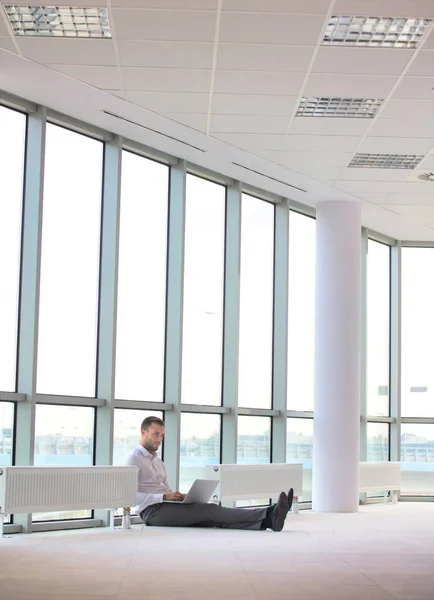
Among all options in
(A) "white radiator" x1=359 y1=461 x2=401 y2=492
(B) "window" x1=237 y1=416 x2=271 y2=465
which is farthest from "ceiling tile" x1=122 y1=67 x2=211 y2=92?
(A) "white radiator" x1=359 y1=461 x2=401 y2=492

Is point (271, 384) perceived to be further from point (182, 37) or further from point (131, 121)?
point (182, 37)

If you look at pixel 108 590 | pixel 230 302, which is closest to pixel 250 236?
pixel 230 302

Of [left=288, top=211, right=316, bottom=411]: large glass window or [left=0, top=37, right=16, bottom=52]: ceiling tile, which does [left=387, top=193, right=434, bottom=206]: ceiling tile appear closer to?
[left=288, top=211, right=316, bottom=411]: large glass window

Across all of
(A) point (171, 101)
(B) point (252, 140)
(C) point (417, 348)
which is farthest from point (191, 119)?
(C) point (417, 348)

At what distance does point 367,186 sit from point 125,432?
4472mm

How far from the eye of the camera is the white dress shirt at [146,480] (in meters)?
8.66

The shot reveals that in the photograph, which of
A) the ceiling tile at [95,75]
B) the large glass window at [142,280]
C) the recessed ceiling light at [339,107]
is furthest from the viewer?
the large glass window at [142,280]

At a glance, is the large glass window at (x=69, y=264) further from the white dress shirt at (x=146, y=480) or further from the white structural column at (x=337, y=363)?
the white structural column at (x=337, y=363)

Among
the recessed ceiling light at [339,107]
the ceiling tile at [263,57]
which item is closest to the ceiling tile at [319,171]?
the recessed ceiling light at [339,107]

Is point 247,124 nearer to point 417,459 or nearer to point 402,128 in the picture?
point 402,128

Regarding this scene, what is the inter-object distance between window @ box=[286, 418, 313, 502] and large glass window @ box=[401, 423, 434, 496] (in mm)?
2578

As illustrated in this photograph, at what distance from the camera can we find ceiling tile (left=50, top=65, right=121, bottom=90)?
303 inches

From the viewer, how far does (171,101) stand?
27.9ft

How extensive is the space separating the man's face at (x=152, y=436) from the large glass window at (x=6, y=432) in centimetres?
130
